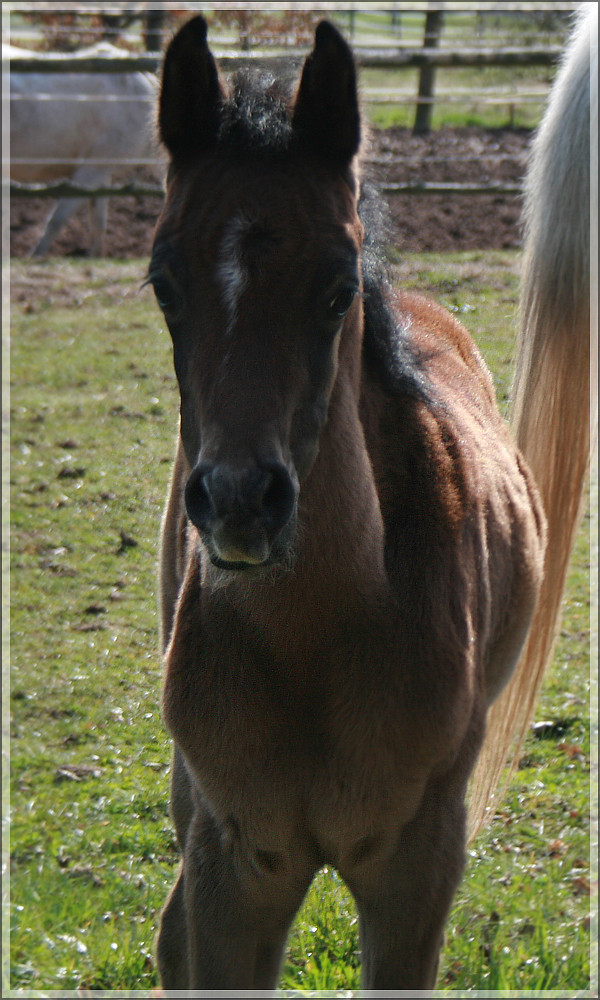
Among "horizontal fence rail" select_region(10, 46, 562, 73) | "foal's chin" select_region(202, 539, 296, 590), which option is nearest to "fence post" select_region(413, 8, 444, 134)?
"horizontal fence rail" select_region(10, 46, 562, 73)

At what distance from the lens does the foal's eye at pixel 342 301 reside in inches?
68.4

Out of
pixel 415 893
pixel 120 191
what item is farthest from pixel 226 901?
pixel 120 191

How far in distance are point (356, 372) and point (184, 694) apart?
717 mm

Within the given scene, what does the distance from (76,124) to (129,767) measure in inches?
346

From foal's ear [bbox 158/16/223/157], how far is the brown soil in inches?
233

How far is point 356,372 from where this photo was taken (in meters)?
2.02

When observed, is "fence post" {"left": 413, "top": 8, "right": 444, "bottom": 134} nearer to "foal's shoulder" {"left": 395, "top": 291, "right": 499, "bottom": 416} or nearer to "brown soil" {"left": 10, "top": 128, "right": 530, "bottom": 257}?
"brown soil" {"left": 10, "top": 128, "right": 530, "bottom": 257}

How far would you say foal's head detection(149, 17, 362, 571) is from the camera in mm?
1571

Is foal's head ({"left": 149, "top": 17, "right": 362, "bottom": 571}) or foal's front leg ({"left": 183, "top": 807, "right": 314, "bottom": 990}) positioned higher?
foal's head ({"left": 149, "top": 17, "right": 362, "bottom": 571})

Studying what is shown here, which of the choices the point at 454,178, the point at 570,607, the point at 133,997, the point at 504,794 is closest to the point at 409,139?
the point at 454,178

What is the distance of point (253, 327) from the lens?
1645mm

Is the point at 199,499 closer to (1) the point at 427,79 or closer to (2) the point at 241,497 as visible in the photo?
(2) the point at 241,497

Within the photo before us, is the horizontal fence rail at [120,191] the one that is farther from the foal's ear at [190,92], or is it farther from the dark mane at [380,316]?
the foal's ear at [190,92]

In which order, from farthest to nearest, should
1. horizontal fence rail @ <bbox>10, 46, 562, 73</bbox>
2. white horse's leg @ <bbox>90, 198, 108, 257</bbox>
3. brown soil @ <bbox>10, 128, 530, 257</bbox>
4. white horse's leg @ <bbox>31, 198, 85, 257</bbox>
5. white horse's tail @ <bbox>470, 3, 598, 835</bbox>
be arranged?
white horse's leg @ <bbox>31, 198, 85, 257</bbox> → white horse's leg @ <bbox>90, 198, 108, 257</bbox> → horizontal fence rail @ <bbox>10, 46, 562, 73</bbox> → brown soil @ <bbox>10, 128, 530, 257</bbox> → white horse's tail @ <bbox>470, 3, 598, 835</bbox>
